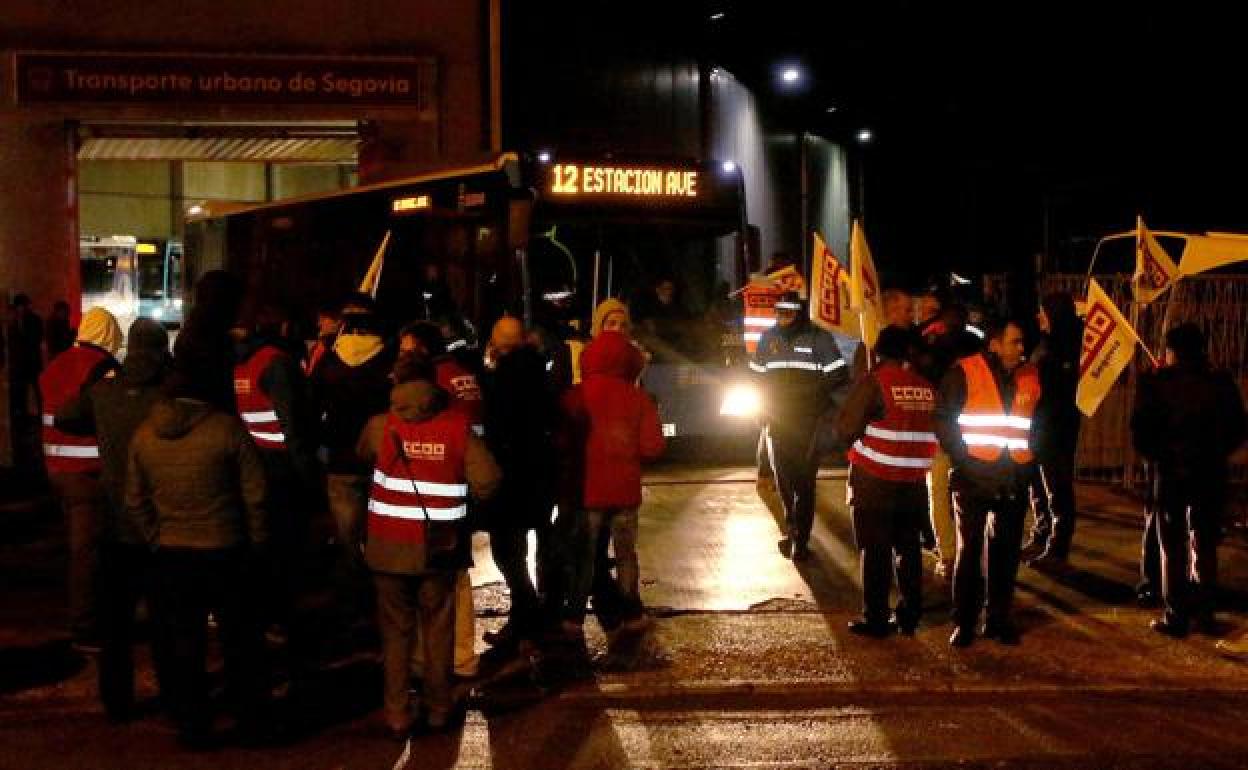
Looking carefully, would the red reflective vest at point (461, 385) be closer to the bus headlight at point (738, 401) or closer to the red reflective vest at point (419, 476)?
the red reflective vest at point (419, 476)

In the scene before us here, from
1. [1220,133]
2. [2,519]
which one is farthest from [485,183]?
[1220,133]

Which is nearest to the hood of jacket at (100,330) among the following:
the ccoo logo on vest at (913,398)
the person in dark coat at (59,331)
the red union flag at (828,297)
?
the ccoo logo on vest at (913,398)

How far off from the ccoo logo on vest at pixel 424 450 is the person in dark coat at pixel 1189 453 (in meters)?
4.35

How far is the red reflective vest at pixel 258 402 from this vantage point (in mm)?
8109

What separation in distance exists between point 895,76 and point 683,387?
26129 mm

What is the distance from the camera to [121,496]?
6.75m

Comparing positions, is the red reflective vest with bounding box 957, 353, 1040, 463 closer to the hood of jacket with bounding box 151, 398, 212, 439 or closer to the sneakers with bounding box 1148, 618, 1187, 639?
the sneakers with bounding box 1148, 618, 1187, 639

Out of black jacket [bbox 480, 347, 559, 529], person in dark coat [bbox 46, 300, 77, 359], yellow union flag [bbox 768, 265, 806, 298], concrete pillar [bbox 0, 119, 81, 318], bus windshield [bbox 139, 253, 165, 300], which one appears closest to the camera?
black jacket [bbox 480, 347, 559, 529]

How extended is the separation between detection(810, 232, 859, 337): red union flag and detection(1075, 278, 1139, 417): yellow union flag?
89.4 inches

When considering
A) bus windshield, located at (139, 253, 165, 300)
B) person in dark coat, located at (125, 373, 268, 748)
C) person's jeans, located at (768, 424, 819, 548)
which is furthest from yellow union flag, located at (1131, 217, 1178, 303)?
bus windshield, located at (139, 253, 165, 300)

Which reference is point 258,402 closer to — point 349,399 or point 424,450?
point 349,399

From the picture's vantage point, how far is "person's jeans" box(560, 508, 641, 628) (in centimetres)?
814

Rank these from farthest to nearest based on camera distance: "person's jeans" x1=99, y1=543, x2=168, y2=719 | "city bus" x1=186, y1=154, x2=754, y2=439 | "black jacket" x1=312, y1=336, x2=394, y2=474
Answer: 1. "city bus" x1=186, y1=154, x2=754, y2=439
2. "black jacket" x1=312, y1=336, x2=394, y2=474
3. "person's jeans" x1=99, y1=543, x2=168, y2=719

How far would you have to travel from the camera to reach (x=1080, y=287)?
1450 cm
